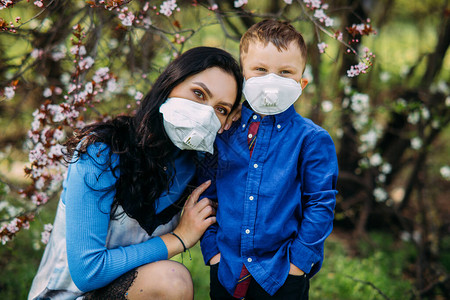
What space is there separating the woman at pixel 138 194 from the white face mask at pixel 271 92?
14cm

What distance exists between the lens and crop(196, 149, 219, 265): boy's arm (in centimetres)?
208

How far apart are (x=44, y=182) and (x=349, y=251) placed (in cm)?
304

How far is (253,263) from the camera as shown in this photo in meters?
1.94

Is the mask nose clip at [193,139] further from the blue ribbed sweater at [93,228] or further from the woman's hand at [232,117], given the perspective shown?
the blue ribbed sweater at [93,228]

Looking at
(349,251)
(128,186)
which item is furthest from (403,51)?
(128,186)

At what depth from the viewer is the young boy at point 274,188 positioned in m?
1.89

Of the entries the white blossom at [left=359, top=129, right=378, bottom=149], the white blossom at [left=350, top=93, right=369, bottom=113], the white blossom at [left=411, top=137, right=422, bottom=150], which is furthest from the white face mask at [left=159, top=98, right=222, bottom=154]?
the white blossom at [left=411, top=137, right=422, bottom=150]

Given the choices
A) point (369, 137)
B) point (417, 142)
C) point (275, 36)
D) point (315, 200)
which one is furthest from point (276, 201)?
point (417, 142)

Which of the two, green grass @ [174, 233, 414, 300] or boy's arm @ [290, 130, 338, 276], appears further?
green grass @ [174, 233, 414, 300]

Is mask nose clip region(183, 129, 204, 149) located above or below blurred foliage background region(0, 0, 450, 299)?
above

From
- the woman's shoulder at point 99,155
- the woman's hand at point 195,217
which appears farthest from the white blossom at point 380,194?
the woman's shoulder at point 99,155

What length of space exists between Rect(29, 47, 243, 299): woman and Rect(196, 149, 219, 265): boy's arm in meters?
0.05

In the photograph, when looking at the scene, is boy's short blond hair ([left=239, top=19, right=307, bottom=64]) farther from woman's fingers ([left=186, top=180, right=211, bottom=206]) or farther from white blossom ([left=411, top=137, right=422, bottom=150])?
white blossom ([left=411, top=137, right=422, bottom=150])

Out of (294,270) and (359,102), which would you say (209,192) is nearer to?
(294,270)
